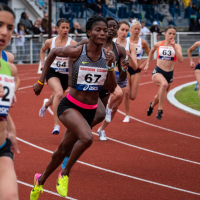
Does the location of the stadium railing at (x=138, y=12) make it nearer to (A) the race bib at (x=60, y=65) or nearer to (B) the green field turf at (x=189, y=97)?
(B) the green field turf at (x=189, y=97)

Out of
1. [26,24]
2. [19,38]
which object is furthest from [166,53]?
[26,24]

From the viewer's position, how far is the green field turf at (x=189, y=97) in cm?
1125

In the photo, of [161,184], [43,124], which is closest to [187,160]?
[161,184]

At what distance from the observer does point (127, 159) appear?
20.4 ft

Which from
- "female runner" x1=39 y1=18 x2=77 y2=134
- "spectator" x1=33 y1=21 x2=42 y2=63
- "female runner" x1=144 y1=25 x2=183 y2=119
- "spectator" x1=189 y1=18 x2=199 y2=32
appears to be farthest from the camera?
"spectator" x1=189 y1=18 x2=199 y2=32

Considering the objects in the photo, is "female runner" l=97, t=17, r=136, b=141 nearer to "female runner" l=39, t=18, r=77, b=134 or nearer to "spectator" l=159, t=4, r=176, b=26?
Result: "female runner" l=39, t=18, r=77, b=134

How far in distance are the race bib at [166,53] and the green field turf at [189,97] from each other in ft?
6.25

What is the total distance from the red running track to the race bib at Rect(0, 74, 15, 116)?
188 cm

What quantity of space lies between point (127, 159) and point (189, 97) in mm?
6581

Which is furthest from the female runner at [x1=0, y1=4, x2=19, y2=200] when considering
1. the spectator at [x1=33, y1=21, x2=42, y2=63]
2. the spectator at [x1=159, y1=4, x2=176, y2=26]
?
the spectator at [x1=159, y1=4, x2=176, y2=26]

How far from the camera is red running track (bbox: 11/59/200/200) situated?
4781mm

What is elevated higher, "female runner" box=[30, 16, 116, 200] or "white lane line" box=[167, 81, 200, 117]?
"female runner" box=[30, 16, 116, 200]

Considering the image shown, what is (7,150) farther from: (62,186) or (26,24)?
(26,24)

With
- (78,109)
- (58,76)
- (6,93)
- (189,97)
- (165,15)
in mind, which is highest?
(165,15)
